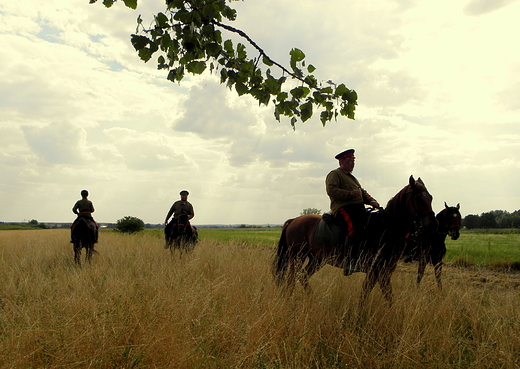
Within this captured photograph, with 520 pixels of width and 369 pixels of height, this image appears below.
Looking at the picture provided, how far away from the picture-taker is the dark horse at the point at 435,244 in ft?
19.3

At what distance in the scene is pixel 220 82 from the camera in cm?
338

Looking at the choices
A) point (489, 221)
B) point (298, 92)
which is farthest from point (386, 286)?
point (489, 221)

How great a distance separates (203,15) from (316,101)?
122 cm

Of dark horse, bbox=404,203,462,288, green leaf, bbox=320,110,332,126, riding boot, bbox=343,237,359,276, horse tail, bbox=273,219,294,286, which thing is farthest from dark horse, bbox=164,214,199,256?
green leaf, bbox=320,110,332,126

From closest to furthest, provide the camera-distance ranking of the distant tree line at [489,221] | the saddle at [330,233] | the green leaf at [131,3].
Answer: the green leaf at [131,3] < the saddle at [330,233] < the distant tree line at [489,221]

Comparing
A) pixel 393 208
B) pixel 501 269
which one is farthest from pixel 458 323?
pixel 501 269

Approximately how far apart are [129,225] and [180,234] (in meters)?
27.9

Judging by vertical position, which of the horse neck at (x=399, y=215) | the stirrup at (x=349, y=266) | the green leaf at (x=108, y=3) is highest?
the green leaf at (x=108, y=3)

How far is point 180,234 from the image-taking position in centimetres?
1092

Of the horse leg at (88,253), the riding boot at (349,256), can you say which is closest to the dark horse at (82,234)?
the horse leg at (88,253)

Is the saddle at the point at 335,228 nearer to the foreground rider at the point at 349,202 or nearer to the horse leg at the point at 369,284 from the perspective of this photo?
the foreground rider at the point at 349,202

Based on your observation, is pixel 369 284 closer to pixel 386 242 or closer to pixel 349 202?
pixel 386 242

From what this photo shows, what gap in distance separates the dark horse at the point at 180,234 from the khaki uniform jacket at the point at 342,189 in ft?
19.6

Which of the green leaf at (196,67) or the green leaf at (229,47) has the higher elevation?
the green leaf at (229,47)
